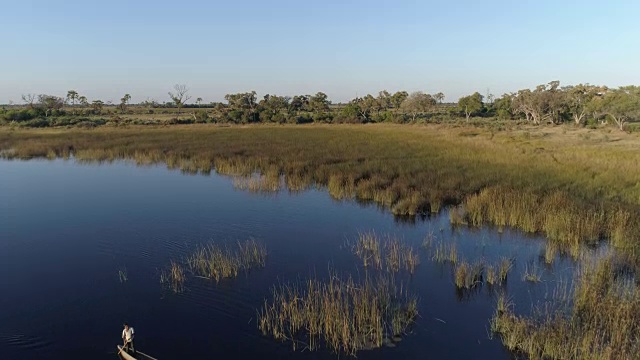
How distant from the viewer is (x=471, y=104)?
285ft

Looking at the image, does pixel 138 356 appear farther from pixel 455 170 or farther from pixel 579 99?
pixel 579 99

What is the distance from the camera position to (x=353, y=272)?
38.0 ft

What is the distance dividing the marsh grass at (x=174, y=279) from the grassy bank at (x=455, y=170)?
963 cm

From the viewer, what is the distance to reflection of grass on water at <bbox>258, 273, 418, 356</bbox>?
818cm

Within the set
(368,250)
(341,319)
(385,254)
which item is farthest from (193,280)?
(385,254)

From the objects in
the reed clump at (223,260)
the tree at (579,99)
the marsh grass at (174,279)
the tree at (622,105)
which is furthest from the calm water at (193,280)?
the tree at (579,99)

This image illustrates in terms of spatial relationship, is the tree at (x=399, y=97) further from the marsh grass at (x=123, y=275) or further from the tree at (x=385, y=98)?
the marsh grass at (x=123, y=275)

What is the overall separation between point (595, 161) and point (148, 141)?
120ft

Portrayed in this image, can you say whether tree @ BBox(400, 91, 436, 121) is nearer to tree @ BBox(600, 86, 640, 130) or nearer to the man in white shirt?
tree @ BBox(600, 86, 640, 130)

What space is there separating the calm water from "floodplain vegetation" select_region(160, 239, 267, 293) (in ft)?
0.99

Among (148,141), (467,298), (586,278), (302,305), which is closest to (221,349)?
(302,305)

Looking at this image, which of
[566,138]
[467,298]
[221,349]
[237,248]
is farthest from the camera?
[566,138]

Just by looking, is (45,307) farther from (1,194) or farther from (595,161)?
(595,161)

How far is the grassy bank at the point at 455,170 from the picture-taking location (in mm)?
14836
